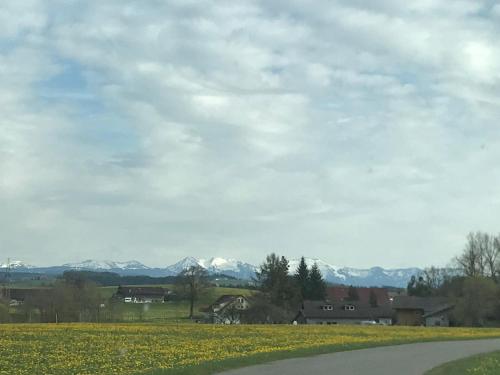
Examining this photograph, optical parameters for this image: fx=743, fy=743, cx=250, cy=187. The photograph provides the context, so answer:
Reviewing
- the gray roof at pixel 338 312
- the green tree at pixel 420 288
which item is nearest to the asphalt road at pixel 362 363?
the gray roof at pixel 338 312

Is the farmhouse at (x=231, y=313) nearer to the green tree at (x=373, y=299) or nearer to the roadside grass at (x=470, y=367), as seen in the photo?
the green tree at (x=373, y=299)

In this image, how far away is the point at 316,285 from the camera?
453 feet

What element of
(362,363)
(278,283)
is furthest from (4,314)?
(362,363)

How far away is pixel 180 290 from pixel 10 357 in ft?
340

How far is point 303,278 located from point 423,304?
25.4 metres

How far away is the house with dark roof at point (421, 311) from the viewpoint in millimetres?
112113

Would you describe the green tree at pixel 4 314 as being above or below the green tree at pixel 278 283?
below

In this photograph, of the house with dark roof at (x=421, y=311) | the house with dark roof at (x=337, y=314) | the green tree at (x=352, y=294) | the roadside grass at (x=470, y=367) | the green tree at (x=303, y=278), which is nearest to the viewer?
the roadside grass at (x=470, y=367)

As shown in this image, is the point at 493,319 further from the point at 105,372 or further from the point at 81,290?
the point at 105,372

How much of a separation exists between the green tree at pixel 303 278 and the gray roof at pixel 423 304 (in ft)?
59.6

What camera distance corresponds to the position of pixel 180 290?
134 m

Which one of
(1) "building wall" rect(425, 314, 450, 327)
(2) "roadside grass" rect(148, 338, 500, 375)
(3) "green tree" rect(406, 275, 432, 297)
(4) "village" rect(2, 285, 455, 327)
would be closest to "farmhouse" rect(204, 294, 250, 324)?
(4) "village" rect(2, 285, 455, 327)

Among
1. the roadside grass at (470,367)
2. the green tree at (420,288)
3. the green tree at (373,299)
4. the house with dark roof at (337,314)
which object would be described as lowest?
the roadside grass at (470,367)

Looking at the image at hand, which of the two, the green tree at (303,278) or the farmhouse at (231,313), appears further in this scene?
the green tree at (303,278)
